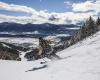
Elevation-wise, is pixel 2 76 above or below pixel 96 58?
below

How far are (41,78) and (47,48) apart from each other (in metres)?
29.4

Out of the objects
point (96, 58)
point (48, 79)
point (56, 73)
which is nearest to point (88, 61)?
point (96, 58)

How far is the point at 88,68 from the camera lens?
17.8m

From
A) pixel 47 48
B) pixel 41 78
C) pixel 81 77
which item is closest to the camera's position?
pixel 81 77

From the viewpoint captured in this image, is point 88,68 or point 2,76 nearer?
point 88,68

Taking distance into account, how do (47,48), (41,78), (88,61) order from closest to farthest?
(41,78) → (88,61) → (47,48)

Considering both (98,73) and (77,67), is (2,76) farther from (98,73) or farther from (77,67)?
(98,73)

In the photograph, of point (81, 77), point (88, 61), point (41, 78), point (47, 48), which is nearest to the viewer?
point (81, 77)

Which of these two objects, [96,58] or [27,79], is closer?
[27,79]

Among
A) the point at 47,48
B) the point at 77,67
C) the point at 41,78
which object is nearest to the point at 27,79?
the point at 41,78

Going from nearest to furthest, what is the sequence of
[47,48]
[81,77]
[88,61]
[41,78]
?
[81,77] → [41,78] → [88,61] → [47,48]

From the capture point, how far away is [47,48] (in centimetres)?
4703

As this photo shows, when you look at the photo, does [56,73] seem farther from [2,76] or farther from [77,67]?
[2,76]

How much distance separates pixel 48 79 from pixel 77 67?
2.84 metres
